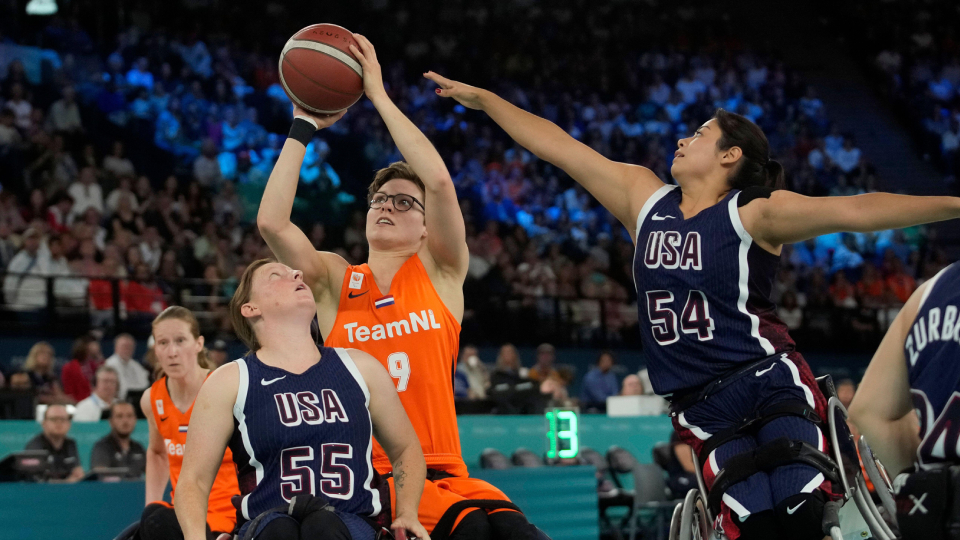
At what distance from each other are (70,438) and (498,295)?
6683mm

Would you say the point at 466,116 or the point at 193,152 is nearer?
the point at 193,152

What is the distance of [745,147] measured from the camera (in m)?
4.09

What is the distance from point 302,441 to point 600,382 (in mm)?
9685

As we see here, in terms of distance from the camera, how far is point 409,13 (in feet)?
70.0

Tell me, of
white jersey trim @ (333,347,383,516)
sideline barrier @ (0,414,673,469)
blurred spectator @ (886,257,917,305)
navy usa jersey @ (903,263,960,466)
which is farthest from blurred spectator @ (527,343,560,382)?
navy usa jersey @ (903,263,960,466)

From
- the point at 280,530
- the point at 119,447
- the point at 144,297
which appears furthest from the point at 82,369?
the point at 280,530

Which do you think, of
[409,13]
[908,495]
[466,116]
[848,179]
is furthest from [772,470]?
[409,13]

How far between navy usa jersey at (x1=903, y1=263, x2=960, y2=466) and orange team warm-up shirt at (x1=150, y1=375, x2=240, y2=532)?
135 inches

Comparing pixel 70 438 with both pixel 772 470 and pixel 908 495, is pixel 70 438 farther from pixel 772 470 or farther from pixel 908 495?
pixel 908 495

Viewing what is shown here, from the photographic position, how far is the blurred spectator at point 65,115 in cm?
1391

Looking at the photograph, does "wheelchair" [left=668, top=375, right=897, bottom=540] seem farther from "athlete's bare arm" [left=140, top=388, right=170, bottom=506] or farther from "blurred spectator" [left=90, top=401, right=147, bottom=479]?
"blurred spectator" [left=90, top=401, right=147, bottom=479]

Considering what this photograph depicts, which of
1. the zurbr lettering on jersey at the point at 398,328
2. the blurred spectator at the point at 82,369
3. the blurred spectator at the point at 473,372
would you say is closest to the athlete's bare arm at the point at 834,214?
the zurbr lettering on jersey at the point at 398,328

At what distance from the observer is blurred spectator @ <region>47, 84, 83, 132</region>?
13.9 metres

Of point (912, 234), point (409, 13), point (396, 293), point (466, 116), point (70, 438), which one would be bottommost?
point (70, 438)
